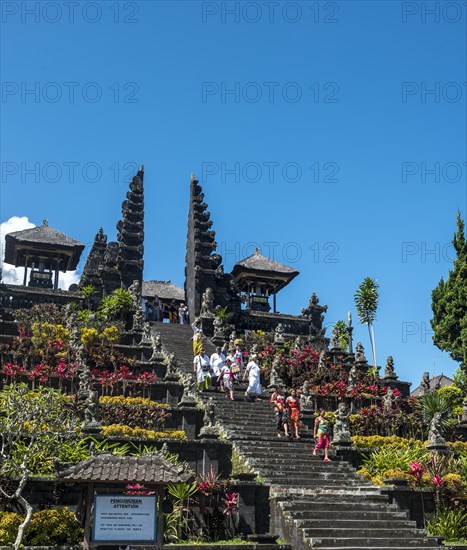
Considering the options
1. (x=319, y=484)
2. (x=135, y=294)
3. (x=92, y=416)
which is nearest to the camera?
(x=319, y=484)

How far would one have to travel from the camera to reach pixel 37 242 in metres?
44.0

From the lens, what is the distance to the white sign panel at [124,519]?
456 inches

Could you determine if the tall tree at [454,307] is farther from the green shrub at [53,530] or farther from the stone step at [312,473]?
the green shrub at [53,530]

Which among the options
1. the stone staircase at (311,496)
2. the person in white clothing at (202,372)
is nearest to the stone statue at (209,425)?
the stone staircase at (311,496)

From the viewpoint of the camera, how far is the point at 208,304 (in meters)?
34.9

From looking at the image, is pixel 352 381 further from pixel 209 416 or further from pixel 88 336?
pixel 88 336

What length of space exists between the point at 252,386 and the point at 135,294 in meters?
13.3

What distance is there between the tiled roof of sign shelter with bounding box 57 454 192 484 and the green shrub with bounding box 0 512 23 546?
1.54 meters

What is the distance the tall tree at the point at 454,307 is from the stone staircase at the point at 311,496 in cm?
2065

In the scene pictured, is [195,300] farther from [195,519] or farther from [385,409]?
[195,519]

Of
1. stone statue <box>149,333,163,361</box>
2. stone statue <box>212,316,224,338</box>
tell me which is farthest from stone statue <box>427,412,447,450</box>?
stone statue <box>212,316,224,338</box>

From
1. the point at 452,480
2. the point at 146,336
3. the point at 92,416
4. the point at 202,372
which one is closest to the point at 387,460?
the point at 452,480

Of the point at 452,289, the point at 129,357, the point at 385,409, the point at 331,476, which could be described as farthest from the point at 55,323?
the point at 452,289

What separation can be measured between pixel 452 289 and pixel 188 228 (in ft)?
48.2
